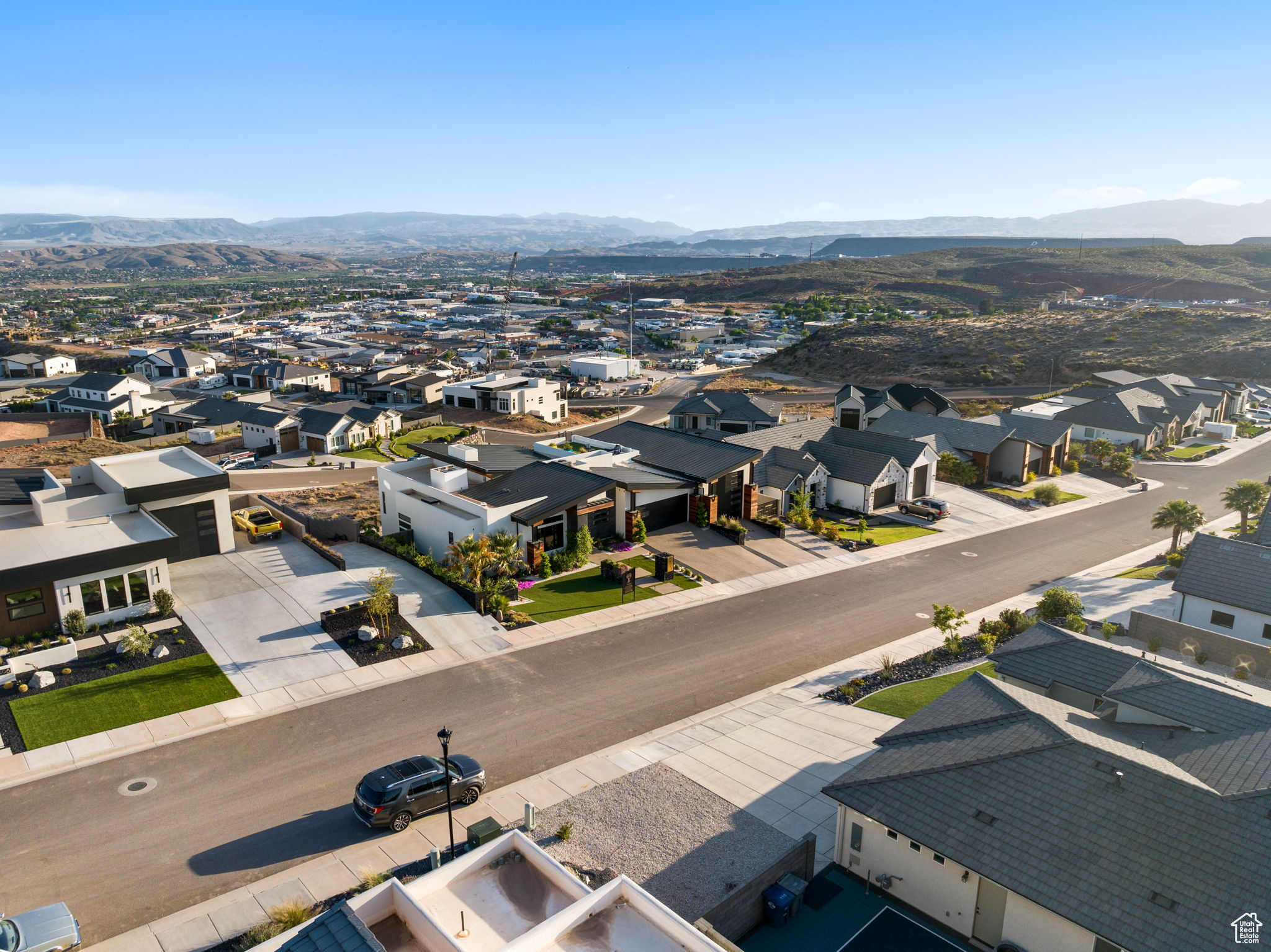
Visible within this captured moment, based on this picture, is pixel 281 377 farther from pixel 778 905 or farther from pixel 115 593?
pixel 778 905

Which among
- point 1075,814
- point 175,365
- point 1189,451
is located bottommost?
point 1189,451

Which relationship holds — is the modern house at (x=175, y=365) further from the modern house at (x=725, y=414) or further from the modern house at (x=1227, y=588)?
the modern house at (x=1227, y=588)

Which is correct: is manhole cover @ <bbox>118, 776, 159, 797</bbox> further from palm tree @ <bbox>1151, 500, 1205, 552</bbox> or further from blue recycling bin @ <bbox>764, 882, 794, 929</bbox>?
palm tree @ <bbox>1151, 500, 1205, 552</bbox>

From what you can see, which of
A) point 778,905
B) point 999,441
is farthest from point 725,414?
point 778,905

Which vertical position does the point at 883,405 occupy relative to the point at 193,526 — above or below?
above

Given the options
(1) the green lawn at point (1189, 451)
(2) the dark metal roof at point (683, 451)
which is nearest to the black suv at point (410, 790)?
(2) the dark metal roof at point (683, 451)

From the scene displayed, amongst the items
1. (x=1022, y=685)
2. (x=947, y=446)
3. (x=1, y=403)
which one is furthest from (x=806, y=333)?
(x=1022, y=685)

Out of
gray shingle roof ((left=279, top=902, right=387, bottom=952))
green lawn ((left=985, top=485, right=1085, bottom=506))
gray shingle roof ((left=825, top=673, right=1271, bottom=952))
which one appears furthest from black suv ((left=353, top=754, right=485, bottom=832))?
green lawn ((left=985, top=485, right=1085, bottom=506))
